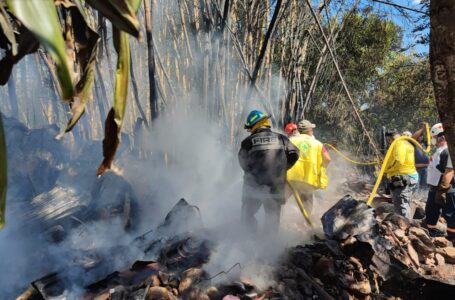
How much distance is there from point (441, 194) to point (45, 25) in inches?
191

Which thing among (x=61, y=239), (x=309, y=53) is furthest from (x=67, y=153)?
(x=309, y=53)

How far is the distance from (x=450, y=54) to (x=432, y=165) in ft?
12.1

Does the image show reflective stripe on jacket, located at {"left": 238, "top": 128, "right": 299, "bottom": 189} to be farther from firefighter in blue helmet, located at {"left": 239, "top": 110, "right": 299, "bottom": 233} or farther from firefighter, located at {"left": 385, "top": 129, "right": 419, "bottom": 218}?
firefighter, located at {"left": 385, "top": 129, "right": 419, "bottom": 218}

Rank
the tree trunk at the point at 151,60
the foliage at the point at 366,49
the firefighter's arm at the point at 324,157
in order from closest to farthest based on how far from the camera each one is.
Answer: the tree trunk at the point at 151,60
the firefighter's arm at the point at 324,157
the foliage at the point at 366,49

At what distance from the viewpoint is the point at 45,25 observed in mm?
804

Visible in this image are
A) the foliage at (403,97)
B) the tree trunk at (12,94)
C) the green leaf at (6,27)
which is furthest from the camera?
the foliage at (403,97)

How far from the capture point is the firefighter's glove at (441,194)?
4371mm

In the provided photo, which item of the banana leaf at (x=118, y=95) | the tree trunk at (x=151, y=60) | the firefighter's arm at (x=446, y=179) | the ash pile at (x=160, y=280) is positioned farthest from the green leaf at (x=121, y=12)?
the firefighter's arm at (x=446, y=179)

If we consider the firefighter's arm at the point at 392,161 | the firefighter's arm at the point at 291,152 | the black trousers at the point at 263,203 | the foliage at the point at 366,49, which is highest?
the foliage at the point at 366,49

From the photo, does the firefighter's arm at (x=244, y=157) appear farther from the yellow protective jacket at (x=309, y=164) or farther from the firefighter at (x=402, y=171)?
the firefighter at (x=402, y=171)

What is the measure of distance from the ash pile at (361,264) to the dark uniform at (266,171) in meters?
0.55

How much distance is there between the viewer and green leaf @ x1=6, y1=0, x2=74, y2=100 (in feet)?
2.58

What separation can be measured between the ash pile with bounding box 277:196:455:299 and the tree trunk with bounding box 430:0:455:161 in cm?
183

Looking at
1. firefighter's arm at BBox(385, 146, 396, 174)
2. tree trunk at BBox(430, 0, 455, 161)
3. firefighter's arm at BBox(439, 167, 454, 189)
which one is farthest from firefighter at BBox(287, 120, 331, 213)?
tree trunk at BBox(430, 0, 455, 161)
